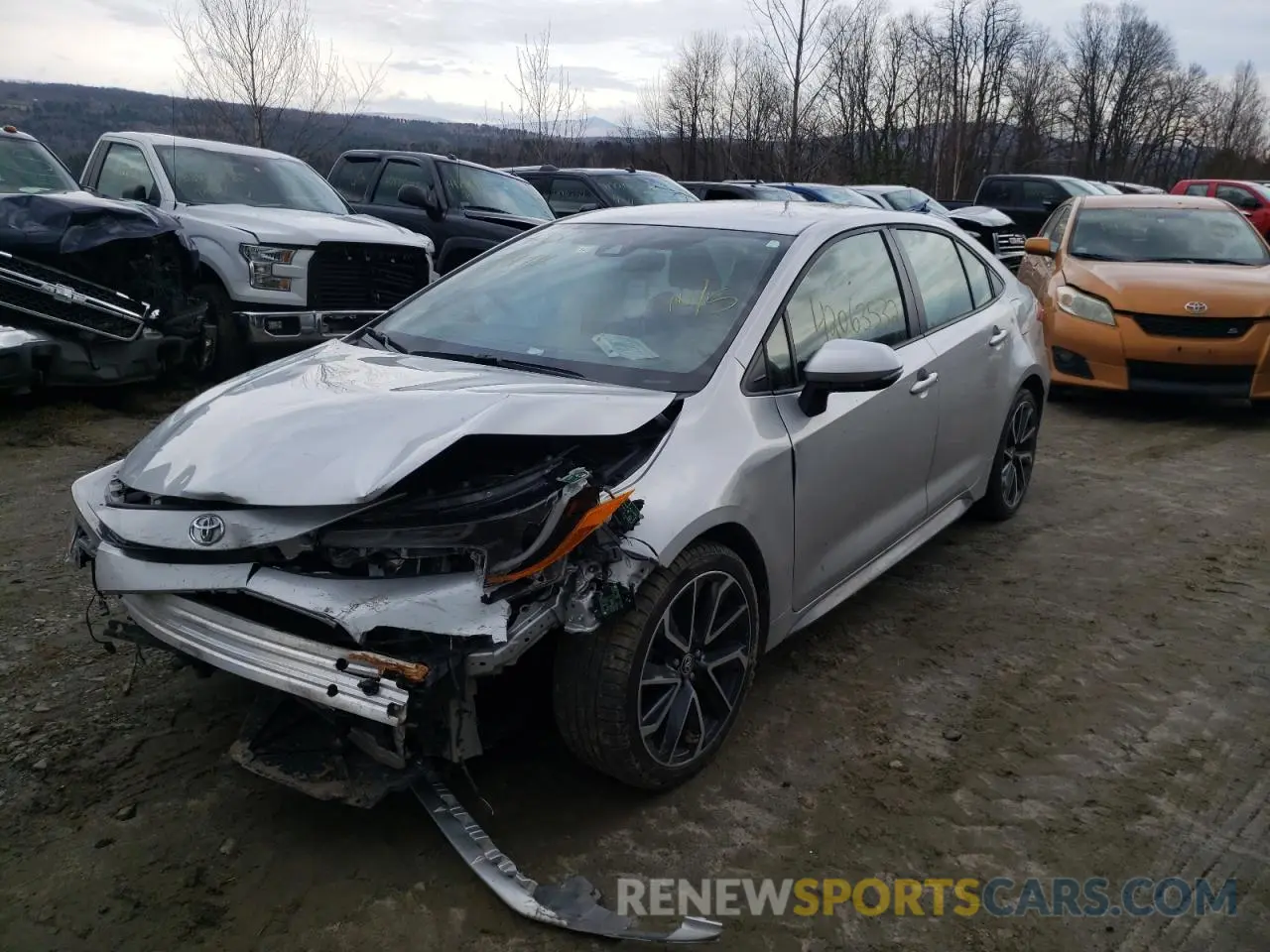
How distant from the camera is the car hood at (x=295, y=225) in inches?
311

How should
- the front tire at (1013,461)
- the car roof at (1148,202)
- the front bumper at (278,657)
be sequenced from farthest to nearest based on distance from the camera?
the car roof at (1148,202) → the front tire at (1013,461) → the front bumper at (278,657)

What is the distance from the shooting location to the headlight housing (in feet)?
25.6

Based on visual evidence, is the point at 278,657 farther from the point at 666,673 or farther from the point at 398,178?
the point at 398,178

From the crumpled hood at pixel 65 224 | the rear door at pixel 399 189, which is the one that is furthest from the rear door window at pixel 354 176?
the crumpled hood at pixel 65 224

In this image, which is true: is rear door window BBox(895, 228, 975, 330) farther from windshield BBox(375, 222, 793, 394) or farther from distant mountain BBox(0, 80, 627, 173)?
distant mountain BBox(0, 80, 627, 173)

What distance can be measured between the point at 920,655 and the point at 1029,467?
2.07 metres

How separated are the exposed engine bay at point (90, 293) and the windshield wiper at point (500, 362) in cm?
412

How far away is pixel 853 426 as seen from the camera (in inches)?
142

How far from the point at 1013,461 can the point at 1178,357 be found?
3.10 meters

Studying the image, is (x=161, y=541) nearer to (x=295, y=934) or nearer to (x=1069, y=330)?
(x=295, y=934)

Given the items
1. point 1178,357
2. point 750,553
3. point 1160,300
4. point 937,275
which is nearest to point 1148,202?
point 1160,300

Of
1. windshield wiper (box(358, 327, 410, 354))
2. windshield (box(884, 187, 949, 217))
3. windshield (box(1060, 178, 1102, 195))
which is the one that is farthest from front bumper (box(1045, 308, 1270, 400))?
windshield (box(1060, 178, 1102, 195))

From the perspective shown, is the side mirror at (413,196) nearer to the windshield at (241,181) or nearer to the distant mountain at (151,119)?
the windshield at (241,181)

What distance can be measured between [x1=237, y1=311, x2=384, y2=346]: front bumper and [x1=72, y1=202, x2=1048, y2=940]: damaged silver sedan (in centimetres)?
407
